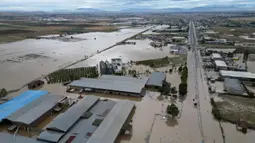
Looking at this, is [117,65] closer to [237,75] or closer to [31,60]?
[31,60]

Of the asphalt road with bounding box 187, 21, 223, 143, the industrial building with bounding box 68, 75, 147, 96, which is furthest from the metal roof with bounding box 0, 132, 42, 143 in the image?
the asphalt road with bounding box 187, 21, 223, 143

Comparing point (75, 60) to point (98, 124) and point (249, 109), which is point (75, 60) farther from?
point (249, 109)

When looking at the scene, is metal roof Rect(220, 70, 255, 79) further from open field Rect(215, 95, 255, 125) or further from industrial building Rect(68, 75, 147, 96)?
industrial building Rect(68, 75, 147, 96)

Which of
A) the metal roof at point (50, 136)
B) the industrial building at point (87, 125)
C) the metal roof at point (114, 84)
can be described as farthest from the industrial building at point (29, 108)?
the metal roof at point (114, 84)

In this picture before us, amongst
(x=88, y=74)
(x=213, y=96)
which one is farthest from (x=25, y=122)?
(x=213, y=96)

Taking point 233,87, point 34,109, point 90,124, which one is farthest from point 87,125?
point 233,87

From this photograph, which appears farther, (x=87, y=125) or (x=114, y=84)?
(x=114, y=84)

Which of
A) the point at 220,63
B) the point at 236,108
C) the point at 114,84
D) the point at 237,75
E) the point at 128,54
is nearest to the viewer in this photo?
the point at 236,108
